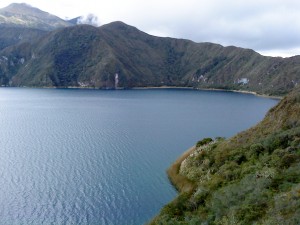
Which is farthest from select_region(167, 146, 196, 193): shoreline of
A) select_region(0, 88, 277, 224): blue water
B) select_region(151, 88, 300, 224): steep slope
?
select_region(0, 88, 277, 224): blue water

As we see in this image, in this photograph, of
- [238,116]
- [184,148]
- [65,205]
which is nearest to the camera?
[65,205]

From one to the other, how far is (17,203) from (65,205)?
6.29 m

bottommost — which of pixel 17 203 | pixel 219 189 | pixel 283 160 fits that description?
pixel 17 203

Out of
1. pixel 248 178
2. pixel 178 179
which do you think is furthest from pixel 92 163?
pixel 248 178

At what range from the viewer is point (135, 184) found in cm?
4803

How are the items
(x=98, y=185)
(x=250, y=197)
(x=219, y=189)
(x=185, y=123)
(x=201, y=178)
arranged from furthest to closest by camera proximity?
(x=185, y=123)
(x=98, y=185)
(x=201, y=178)
(x=219, y=189)
(x=250, y=197)

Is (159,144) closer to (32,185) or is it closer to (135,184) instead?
(135,184)

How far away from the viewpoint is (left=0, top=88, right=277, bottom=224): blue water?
3978 centimetres

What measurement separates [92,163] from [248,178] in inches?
1234

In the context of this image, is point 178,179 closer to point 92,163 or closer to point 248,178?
point 248,178

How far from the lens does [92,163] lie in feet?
190

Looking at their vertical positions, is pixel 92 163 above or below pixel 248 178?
below

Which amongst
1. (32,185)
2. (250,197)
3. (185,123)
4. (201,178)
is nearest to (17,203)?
(32,185)

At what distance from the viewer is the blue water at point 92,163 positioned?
3978 centimetres
